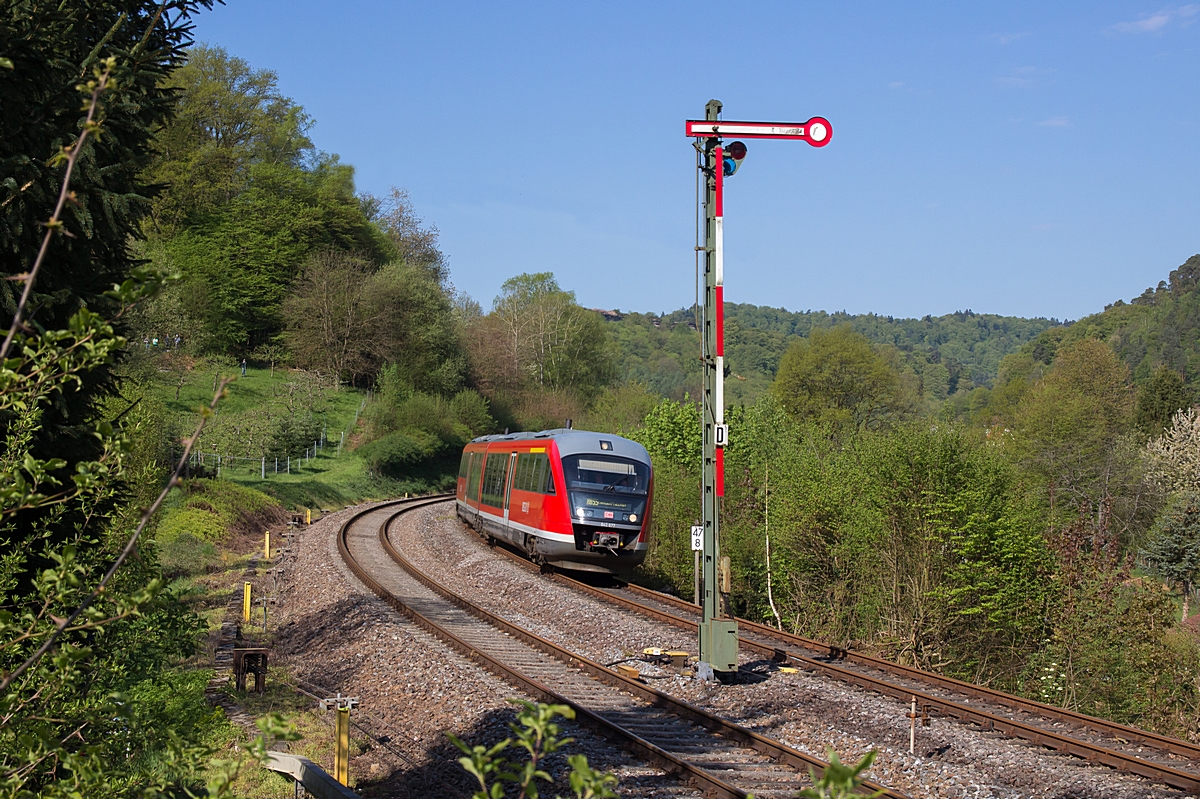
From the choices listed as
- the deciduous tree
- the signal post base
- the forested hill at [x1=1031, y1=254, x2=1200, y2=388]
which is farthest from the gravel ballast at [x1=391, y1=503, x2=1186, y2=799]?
the forested hill at [x1=1031, y1=254, x2=1200, y2=388]

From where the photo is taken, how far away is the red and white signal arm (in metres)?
12.2

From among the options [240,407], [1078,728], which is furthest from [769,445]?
[240,407]

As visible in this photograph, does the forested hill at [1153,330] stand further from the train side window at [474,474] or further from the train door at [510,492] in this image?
the train door at [510,492]

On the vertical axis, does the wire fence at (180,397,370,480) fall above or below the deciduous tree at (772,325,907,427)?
below

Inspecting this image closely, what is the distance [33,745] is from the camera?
117 inches

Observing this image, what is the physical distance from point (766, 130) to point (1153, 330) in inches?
4657

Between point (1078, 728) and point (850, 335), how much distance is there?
188 ft

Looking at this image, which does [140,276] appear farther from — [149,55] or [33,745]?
[149,55]

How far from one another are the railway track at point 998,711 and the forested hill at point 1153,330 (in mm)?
81436

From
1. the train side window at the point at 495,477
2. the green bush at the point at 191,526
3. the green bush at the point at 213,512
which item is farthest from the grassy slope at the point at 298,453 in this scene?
the train side window at the point at 495,477

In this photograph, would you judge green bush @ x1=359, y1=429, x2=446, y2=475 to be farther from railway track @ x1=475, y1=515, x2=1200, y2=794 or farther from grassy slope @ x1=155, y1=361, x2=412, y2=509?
railway track @ x1=475, y1=515, x2=1200, y2=794

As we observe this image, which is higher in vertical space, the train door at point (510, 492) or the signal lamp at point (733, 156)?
the signal lamp at point (733, 156)

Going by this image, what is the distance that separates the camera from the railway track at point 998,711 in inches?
354

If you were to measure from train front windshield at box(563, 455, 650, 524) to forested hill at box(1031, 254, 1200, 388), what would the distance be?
7687 cm
